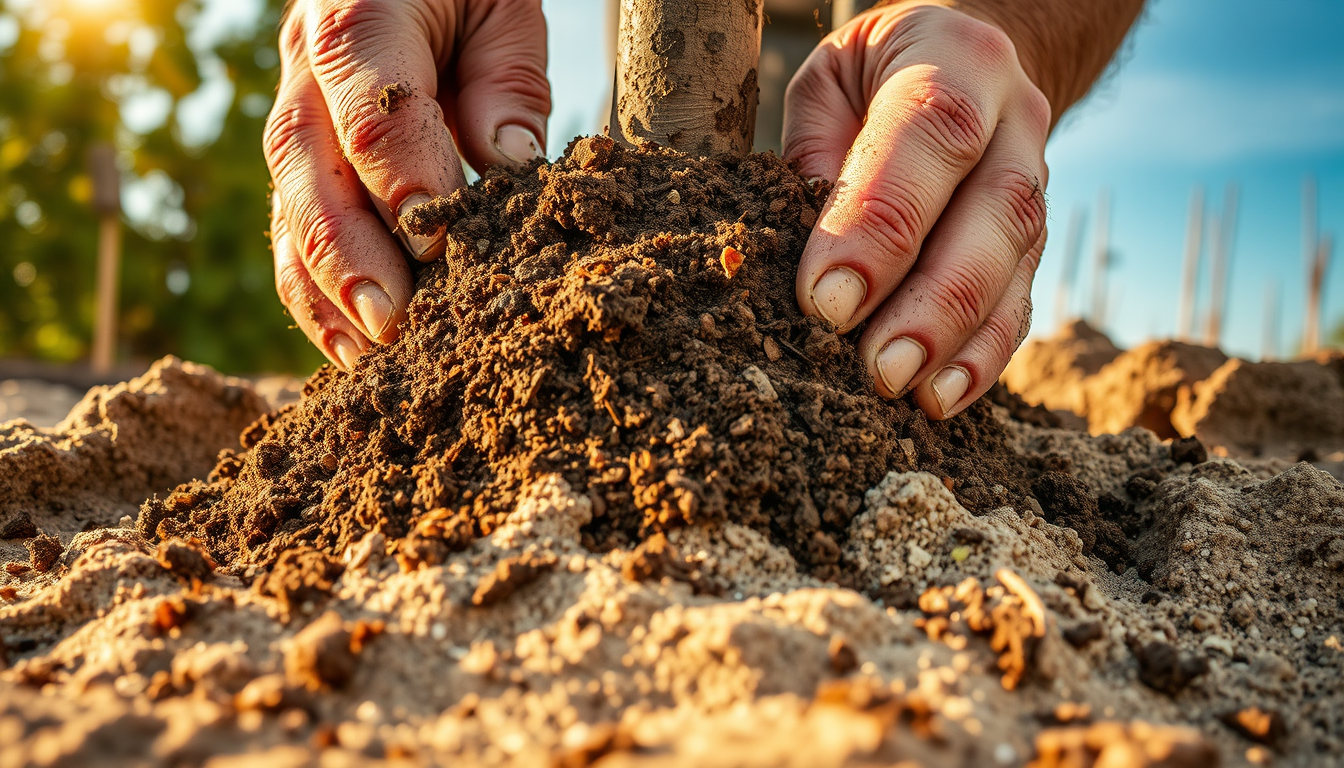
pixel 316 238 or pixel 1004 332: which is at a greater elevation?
pixel 1004 332

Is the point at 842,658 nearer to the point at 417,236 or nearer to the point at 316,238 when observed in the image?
the point at 417,236

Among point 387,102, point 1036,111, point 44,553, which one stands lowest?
point 44,553

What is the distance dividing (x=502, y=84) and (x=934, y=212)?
4.19 feet

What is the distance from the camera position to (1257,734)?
1.13 m

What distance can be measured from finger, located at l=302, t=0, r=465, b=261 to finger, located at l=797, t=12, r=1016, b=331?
0.91m

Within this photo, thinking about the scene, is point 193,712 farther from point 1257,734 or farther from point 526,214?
point 1257,734

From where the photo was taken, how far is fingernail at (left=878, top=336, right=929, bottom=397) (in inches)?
67.1

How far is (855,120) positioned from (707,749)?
72.3 inches

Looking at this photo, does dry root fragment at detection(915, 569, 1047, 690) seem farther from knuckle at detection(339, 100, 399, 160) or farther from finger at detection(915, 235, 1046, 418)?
knuckle at detection(339, 100, 399, 160)

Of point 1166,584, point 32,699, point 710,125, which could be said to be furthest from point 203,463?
point 1166,584

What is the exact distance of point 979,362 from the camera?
1857mm

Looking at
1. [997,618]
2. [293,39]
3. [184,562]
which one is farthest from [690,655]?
[293,39]

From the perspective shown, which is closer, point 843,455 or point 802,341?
point 843,455

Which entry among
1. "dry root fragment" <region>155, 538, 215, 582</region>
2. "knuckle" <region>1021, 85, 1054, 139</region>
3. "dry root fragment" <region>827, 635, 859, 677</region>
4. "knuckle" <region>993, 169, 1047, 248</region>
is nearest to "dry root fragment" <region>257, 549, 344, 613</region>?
"dry root fragment" <region>155, 538, 215, 582</region>
